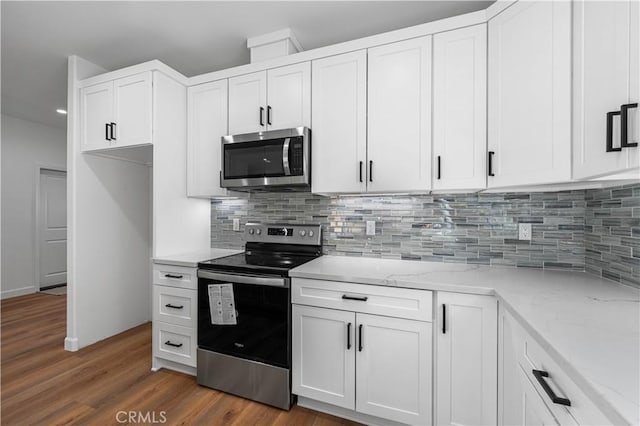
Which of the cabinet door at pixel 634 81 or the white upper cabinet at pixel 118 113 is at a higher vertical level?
the white upper cabinet at pixel 118 113

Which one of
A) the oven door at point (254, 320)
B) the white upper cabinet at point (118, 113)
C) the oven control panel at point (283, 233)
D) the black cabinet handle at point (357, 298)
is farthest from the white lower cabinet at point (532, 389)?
the white upper cabinet at point (118, 113)

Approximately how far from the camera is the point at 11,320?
3.32 meters

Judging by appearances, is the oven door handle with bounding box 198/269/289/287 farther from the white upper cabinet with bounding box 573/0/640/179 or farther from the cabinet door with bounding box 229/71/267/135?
the white upper cabinet with bounding box 573/0/640/179

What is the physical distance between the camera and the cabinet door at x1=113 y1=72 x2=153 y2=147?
91.0 inches

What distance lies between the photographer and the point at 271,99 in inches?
87.1

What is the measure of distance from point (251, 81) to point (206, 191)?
991 millimetres

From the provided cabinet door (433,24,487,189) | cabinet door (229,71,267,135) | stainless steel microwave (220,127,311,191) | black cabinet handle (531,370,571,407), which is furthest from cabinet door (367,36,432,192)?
black cabinet handle (531,370,571,407)

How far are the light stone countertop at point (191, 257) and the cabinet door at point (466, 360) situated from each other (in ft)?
5.65

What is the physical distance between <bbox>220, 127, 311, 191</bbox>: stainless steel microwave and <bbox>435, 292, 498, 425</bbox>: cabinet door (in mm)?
1216

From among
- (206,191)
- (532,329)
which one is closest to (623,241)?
(532,329)

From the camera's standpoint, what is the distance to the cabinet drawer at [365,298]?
5.03 ft

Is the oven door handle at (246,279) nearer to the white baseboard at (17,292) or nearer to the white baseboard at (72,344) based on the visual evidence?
the white baseboard at (72,344)

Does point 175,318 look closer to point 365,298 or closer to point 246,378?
point 246,378

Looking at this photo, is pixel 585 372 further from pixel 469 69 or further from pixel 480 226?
pixel 469 69
